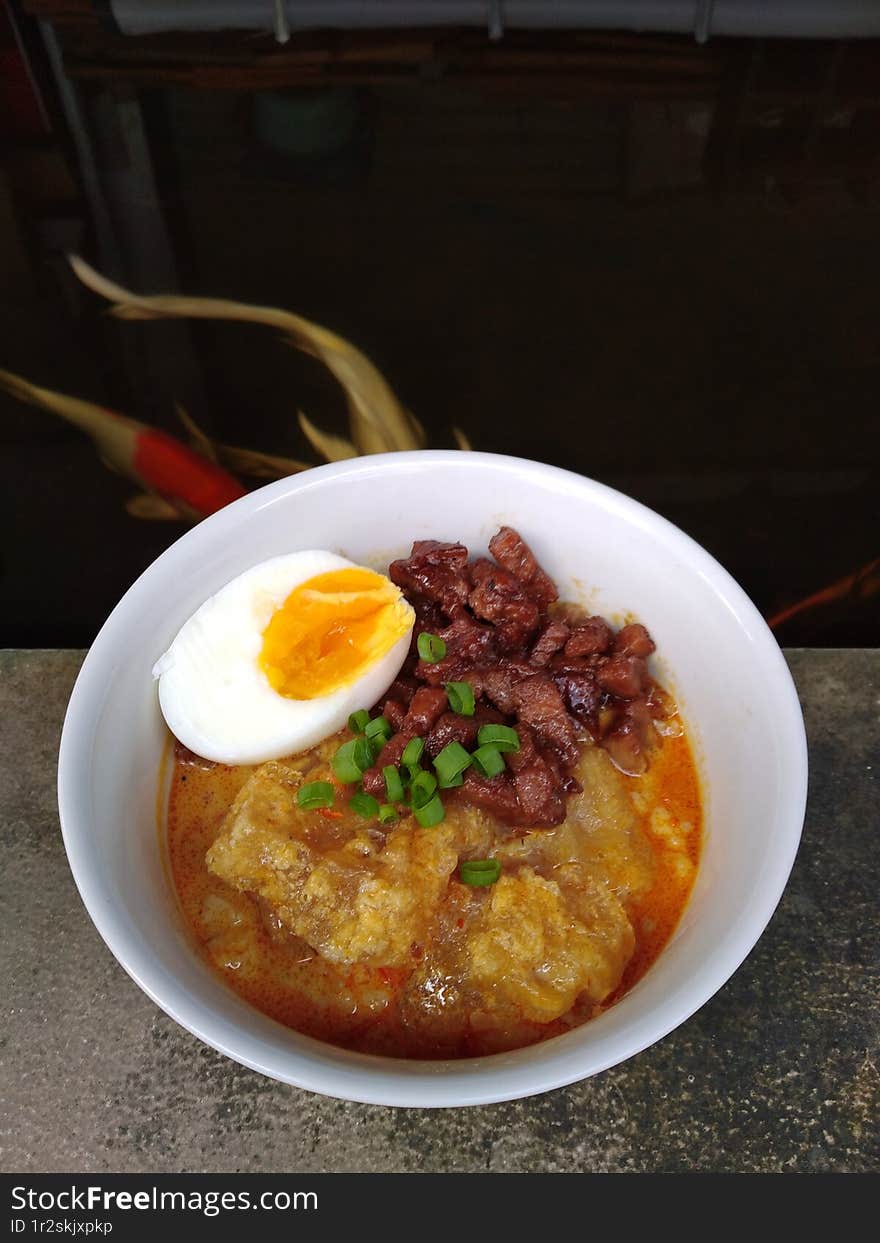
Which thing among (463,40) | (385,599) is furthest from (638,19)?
(385,599)

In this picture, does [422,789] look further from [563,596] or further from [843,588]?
[843,588]

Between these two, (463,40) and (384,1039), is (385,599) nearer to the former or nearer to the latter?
(384,1039)

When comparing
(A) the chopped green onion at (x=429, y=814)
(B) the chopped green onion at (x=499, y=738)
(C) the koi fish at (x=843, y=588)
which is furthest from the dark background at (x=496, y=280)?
(A) the chopped green onion at (x=429, y=814)

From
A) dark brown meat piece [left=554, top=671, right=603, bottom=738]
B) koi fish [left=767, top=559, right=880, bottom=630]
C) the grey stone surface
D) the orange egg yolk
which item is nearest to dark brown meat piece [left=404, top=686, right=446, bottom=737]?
the orange egg yolk

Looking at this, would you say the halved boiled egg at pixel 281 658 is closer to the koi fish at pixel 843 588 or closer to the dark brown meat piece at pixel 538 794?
the dark brown meat piece at pixel 538 794

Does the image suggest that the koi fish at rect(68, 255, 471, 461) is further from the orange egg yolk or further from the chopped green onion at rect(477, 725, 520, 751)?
the chopped green onion at rect(477, 725, 520, 751)

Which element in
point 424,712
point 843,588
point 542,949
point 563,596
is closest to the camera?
point 542,949

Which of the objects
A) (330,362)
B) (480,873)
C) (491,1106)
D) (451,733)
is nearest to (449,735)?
(451,733)
